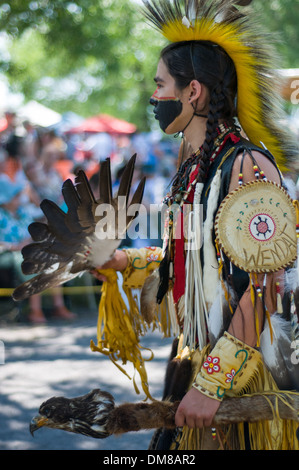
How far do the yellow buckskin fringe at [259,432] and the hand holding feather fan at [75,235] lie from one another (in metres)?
0.83

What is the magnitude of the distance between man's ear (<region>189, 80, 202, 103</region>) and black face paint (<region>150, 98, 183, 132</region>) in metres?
0.05

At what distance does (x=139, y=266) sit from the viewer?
2.73m

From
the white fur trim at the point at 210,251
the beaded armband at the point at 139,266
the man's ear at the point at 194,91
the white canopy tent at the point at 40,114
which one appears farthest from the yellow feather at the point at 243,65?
the white canopy tent at the point at 40,114

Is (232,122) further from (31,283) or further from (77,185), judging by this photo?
(31,283)

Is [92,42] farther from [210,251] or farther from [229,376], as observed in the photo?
[229,376]

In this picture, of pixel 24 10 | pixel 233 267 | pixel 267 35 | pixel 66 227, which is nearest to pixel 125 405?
pixel 233 267

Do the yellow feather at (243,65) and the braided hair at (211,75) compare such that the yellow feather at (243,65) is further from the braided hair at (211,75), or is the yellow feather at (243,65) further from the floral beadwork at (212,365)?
the floral beadwork at (212,365)

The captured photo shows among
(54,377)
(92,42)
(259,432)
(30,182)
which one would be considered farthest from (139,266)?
(92,42)

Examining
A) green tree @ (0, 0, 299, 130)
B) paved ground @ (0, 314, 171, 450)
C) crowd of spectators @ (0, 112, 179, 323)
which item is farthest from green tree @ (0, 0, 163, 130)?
paved ground @ (0, 314, 171, 450)

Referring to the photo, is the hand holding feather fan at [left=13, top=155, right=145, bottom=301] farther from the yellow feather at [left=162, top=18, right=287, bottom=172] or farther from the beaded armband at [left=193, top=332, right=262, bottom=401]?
the beaded armband at [left=193, top=332, right=262, bottom=401]

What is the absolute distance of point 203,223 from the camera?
208cm

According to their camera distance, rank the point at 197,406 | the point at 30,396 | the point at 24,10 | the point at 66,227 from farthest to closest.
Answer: the point at 24,10
the point at 30,396
the point at 66,227
the point at 197,406
